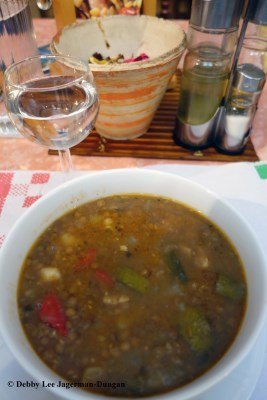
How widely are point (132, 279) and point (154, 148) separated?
2.63ft

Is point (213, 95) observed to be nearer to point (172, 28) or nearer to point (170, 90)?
point (172, 28)

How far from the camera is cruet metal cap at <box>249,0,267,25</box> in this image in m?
1.24

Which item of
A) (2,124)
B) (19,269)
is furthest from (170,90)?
(19,269)

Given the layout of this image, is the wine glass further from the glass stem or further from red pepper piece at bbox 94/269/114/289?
red pepper piece at bbox 94/269/114/289

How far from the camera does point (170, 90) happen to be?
1.95m

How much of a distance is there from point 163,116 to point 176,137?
21 centimetres

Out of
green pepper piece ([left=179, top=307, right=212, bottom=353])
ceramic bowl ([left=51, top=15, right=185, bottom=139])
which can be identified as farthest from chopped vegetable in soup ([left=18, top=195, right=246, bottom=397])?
ceramic bowl ([left=51, top=15, right=185, bottom=139])

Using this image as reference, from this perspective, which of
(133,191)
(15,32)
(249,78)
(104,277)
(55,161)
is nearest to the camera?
(104,277)

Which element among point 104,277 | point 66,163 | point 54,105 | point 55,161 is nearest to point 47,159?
point 55,161

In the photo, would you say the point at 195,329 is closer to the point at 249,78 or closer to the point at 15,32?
the point at 249,78

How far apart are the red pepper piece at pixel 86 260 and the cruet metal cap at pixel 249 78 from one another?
89 cm

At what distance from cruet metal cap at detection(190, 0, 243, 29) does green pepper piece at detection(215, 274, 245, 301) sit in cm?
91

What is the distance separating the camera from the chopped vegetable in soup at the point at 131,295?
76 cm

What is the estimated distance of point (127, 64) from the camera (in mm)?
1287
